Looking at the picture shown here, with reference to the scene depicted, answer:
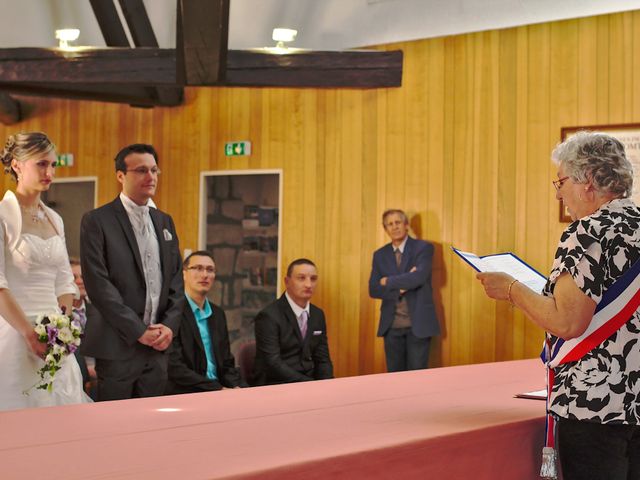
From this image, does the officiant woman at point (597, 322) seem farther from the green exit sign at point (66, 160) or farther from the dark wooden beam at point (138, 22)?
the green exit sign at point (66, 160)

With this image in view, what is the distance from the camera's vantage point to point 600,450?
208 centimetres

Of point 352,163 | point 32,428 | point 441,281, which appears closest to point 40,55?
point 352,163

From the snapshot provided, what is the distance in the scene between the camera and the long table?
5.30 ft

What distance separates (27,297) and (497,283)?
195 centimetres

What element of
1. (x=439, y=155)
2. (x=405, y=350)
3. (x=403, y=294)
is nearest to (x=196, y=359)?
(x=403, y=294)

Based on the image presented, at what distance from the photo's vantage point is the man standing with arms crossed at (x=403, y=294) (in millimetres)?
6633

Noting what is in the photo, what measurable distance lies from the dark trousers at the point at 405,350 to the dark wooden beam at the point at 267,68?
1.89 m

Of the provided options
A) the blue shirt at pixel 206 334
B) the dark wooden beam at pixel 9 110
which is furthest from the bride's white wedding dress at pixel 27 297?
the dark wooden beam at pixel 9 110

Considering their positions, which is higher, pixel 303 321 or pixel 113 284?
pixel 113 284

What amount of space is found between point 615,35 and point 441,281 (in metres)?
2.18

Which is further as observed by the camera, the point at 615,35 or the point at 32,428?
the point at 615,35

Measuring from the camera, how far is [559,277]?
2.09 meters

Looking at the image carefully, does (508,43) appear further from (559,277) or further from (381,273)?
(559,277)

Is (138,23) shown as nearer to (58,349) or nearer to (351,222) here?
(351,222)
